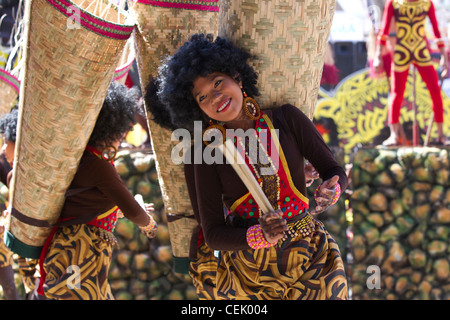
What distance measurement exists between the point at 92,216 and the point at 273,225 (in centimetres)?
122

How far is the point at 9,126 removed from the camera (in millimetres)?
3033

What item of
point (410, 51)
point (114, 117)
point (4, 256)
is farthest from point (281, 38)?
point (410, 51)

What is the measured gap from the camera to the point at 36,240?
8.46ft

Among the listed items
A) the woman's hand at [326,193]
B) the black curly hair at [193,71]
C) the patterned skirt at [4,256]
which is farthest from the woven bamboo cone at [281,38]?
the patterned skirt at [4,256]

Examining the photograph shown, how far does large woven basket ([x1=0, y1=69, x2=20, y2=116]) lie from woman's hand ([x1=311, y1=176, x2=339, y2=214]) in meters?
2.30

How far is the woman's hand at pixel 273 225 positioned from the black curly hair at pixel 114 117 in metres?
1.15

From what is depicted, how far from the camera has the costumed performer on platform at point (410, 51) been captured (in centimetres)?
497

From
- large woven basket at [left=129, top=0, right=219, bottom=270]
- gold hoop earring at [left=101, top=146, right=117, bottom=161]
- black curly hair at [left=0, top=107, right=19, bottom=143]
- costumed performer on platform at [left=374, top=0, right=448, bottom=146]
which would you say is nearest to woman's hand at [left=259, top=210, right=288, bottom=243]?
large woven basket at [left=129, top=0, right=219, bottom=270]

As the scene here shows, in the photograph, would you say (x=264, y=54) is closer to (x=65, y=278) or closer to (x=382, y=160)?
(x=65, y=278)

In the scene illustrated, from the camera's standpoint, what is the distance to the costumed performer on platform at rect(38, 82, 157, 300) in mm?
2551

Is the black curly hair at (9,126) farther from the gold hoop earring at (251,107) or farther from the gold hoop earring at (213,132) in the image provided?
the gold hoop earring at (251,107)

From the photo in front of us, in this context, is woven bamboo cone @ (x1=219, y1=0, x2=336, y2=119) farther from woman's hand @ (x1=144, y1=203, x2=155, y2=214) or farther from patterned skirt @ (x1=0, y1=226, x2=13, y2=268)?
patterned skirt @ (x1=0, y1=226, x2=13, y2=268)
